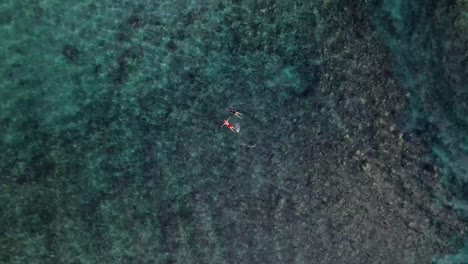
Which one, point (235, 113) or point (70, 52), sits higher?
point (70, 52)

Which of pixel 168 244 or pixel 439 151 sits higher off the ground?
pixel 439 151

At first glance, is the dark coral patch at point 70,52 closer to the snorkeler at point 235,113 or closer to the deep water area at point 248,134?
the deep water area at point 248,134

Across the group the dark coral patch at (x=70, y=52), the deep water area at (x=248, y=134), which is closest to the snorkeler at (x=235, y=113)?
the deep water area at (x=248, y=134)

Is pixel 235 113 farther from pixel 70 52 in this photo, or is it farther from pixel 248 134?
pixel 70 52

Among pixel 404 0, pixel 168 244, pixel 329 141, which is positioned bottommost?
pixel 168 244

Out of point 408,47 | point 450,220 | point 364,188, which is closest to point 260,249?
point 364,188

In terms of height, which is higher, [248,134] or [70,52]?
[70,52]

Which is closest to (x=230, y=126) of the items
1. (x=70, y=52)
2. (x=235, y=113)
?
(x=235, y=113)

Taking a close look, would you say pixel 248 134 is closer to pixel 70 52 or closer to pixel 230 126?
pixel 230 126

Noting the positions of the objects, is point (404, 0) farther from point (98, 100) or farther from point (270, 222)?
point (98, 100)
